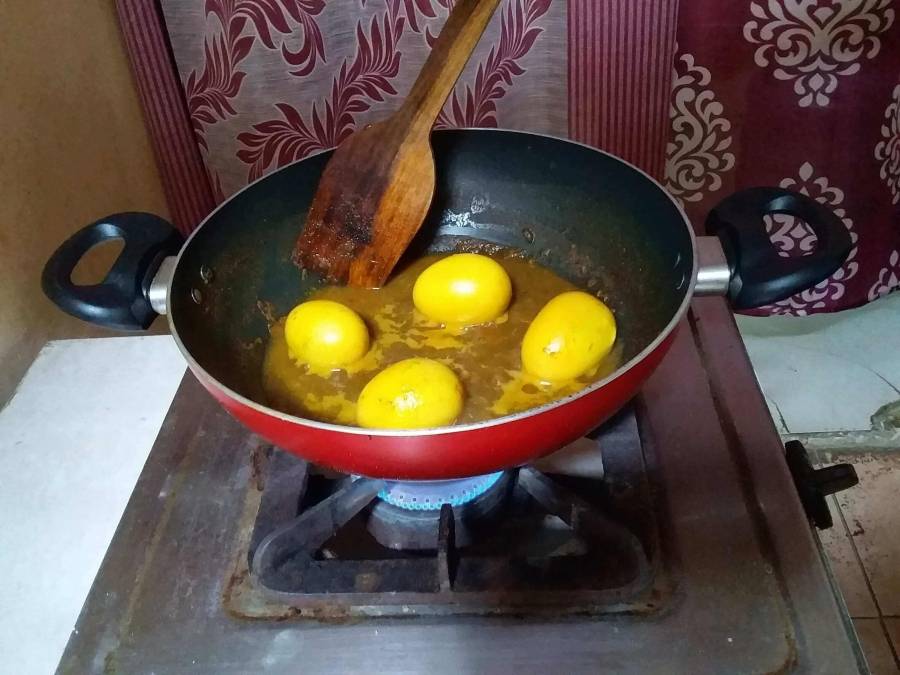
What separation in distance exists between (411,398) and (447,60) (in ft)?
1.01

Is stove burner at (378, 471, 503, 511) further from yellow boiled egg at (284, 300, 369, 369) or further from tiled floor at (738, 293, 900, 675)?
tiled floor at (738, 293, 900, 675)

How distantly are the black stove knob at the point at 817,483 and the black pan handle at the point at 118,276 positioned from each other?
20.0 inches

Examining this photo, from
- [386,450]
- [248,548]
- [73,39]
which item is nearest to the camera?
[386,450]

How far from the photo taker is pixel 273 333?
27.0 inches

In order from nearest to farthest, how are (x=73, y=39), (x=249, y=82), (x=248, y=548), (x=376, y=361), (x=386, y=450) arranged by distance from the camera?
(x=386, y=450) → (x=248, y=548) → (x=376, y=361) → (x=73, y=39) → (x=249, y=82)

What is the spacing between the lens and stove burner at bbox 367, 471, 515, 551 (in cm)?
56

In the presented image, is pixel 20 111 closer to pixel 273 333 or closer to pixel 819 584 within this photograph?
pixel 273 333

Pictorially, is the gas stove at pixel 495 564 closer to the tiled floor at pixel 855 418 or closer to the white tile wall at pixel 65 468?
the white tile wall at pixel 65 468

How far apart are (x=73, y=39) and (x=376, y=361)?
600 millimetres

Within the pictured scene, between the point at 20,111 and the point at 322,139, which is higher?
the point at 20,111

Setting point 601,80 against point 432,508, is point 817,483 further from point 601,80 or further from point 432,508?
point 601,80

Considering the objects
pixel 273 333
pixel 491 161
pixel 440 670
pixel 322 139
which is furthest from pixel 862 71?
pixel 440 670

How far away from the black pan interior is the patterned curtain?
33 cm

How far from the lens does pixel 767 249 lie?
1.71ft
